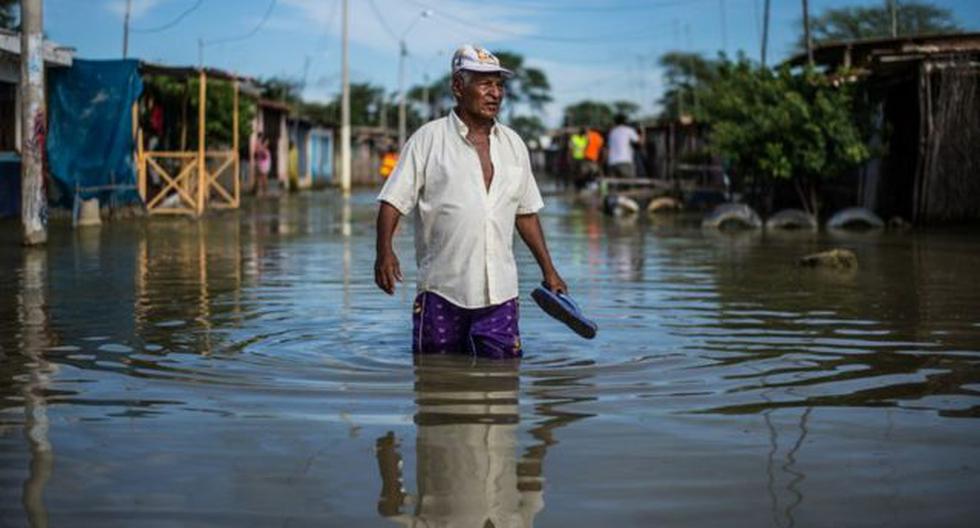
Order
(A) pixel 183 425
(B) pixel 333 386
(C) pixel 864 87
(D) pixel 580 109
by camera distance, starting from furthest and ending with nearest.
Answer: (D) pixel 580 109 → (C) pixel 864 87 → (B) pixel 333 386 → (A) pixel 183 425

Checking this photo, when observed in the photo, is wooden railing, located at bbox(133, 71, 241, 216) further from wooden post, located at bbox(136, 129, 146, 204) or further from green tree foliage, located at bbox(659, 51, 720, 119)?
green tree foliage, located at bbox(659, 51, 720, 119)

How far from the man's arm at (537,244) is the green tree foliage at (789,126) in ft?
43.6

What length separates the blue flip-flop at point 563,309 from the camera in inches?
227

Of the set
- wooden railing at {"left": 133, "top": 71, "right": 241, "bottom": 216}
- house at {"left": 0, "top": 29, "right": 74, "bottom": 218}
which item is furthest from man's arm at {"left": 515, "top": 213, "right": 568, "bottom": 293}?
wooden railing at {"left": 133, "top": 71, "right": 241, "bottom": 216}

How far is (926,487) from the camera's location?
3570 millimetres

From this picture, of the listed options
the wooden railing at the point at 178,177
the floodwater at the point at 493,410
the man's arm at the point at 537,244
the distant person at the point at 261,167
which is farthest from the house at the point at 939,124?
the distant person at the point at 261,167

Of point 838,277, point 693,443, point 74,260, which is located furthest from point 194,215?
point 693,443

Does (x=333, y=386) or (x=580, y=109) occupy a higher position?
(x=580, y=109)

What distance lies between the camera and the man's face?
5488 millimetres

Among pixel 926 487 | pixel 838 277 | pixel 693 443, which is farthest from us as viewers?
pixel 838 277

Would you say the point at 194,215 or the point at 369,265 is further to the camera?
the point at 194,215

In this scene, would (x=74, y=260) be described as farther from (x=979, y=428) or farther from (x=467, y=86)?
(x=979, y=428)

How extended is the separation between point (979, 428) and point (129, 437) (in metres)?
2.87

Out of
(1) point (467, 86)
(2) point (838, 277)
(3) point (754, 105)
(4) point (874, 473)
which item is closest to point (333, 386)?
(1) point (467, 86)
